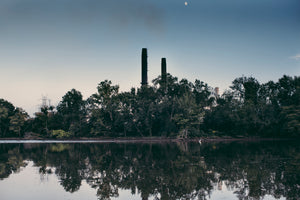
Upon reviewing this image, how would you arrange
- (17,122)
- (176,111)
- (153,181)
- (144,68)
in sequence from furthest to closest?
(17,122) → (144,68) → (176,111) → (153,181)

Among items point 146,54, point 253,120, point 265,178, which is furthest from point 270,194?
point 146,54

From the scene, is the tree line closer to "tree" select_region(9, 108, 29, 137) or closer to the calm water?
"tree" select_region(9, 108, 29, 137)

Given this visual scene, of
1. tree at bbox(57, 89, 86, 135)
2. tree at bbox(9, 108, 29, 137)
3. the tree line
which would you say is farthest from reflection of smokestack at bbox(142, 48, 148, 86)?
tree at bbox(9, 108, 29, 137)

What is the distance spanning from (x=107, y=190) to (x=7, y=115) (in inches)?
3656

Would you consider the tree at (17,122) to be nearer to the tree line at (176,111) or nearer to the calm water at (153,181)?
the tree line at (176,111)

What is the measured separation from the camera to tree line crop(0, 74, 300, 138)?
7731cm

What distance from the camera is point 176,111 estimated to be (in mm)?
80062

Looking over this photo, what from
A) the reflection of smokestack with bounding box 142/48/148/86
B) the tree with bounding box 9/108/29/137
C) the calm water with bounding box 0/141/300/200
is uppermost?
the reflection of smokestack with bounding box 142/48/148/86

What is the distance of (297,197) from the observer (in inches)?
568

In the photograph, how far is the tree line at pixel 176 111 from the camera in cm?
7731

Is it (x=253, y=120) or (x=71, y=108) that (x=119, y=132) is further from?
(x=253, y=120)

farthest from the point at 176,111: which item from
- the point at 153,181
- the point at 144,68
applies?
the point at 153,181

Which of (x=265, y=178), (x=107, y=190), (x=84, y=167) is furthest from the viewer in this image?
(x=84, y=167)

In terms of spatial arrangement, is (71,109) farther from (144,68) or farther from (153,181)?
(153,181)
